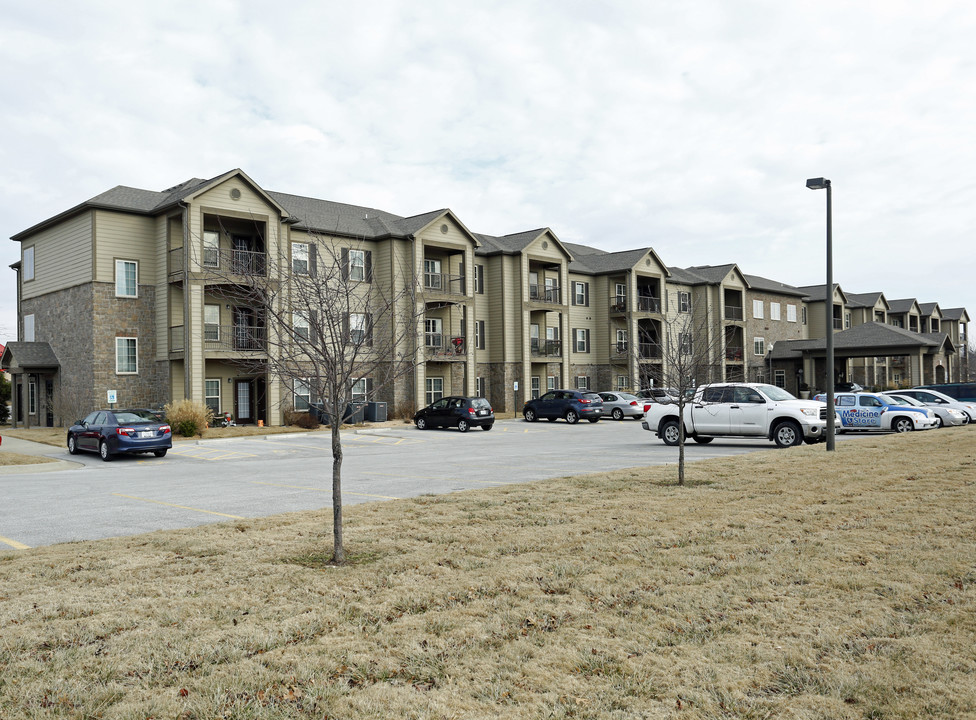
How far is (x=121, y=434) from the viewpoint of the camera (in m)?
22.2

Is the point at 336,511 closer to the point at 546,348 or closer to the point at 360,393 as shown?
the point at 360,393

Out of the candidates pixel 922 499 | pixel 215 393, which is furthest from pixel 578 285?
pixel 922 499

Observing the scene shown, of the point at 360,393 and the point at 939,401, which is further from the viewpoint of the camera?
the point at 360,393

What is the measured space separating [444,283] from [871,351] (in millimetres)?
28361

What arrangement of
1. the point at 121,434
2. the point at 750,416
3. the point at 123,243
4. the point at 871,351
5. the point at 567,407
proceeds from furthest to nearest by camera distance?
the point at 871,351, the point at 567,407, the point at 123,243, the point at 121,434, the point at 750,416

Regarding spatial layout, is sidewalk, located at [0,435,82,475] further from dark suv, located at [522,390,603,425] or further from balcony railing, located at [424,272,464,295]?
dark suv, located at [522,390,603,425]

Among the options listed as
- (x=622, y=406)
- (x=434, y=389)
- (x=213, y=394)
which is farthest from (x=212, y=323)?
(x=622, y=406)

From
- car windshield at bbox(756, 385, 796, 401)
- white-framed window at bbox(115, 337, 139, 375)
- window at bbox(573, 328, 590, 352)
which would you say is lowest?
car windshield at bbox(756, 385, 796, 401)

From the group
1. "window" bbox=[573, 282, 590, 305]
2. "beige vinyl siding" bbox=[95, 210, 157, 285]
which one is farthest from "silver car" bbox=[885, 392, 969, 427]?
"beige vinyl siding" bbox=[95, 210, 157, 285]

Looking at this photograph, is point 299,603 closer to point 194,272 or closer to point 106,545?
point 106,545

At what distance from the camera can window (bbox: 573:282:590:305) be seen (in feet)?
174

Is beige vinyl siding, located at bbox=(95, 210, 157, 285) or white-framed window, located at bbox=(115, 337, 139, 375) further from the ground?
beige vinyl siding, located at bbox=(95, 210, 157, 285)

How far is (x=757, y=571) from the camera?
7.28 m

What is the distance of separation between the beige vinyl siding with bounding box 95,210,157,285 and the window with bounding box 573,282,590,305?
27509mm
